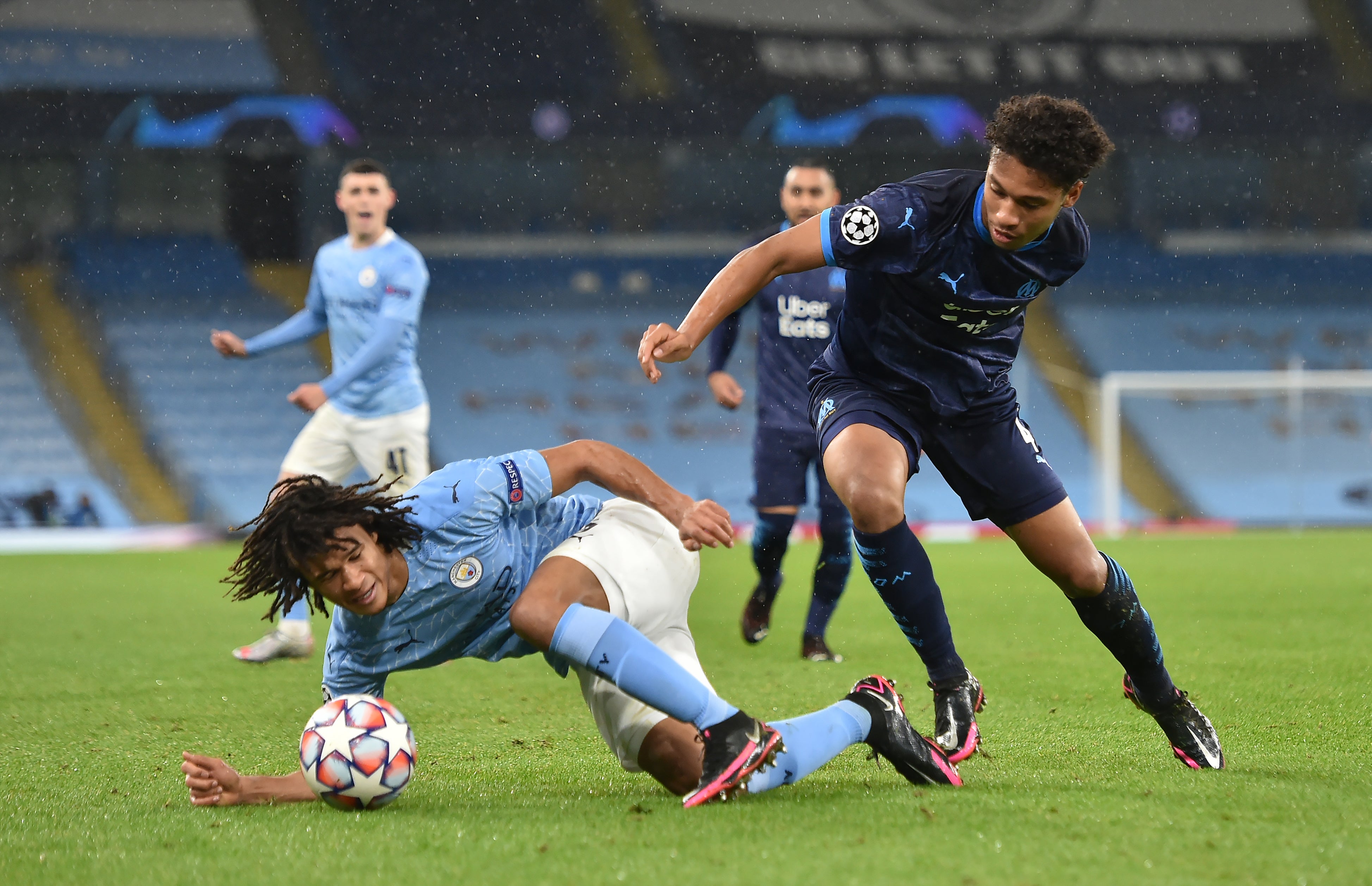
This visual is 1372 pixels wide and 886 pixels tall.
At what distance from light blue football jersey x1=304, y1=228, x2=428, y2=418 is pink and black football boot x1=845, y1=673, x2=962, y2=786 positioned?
3.73 m

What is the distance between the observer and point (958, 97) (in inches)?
767

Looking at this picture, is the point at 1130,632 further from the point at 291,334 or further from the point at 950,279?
the point at 291,334

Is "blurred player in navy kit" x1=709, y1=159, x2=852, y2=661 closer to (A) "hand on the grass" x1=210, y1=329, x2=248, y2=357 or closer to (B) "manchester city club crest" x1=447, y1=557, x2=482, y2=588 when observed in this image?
(A) "hand on the grass" x1=210, y1=329, x2=248, y2=357

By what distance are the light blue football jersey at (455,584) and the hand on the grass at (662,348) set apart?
19.1 inches

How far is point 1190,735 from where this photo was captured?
10.9 feet

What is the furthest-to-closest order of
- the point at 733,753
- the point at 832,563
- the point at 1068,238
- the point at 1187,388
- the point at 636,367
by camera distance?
1. the point at 636,367
2. the point at 1187,388
3. the point at 832,563
4. the point at 1068,238
5. the point at 733,753

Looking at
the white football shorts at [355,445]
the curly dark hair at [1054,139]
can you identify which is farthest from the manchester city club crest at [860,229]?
the white football shorts at [355,445]

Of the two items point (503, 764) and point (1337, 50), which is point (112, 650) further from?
point (1337, 50)

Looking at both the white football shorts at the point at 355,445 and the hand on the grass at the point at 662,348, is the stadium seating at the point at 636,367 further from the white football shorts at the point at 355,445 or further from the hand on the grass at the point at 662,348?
the hand on the grass at the point at 662,348

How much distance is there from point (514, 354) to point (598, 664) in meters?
18.1

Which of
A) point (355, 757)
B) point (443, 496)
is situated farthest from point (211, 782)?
point (443, 496)

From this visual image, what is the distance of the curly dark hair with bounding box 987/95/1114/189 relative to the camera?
2996mm

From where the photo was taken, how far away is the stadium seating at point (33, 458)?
58.0ft

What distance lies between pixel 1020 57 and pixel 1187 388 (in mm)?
6068
